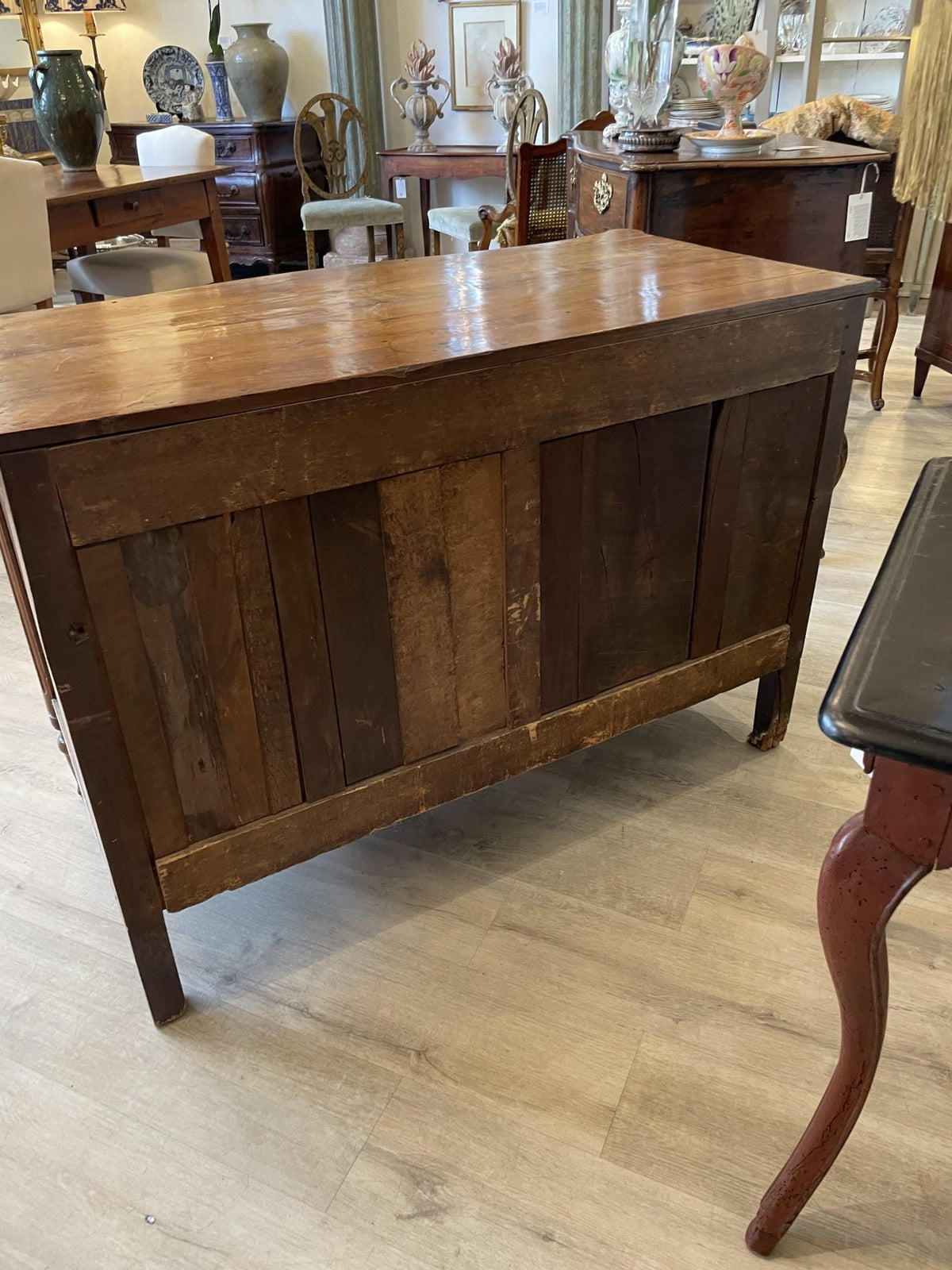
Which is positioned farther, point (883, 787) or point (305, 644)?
point (305, 644)

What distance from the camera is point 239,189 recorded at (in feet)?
15.5

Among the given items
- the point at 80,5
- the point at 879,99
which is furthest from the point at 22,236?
the point at 80,5

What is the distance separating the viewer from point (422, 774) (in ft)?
4.27

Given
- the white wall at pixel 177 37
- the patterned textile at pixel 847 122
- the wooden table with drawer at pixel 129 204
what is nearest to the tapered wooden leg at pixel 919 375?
the patterned textile at pixel 847 122

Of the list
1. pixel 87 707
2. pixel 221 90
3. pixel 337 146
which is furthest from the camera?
pixel 221 90

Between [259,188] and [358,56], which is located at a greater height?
[358,56]

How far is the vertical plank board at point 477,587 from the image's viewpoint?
3.80ft

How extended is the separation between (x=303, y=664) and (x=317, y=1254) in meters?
0.62

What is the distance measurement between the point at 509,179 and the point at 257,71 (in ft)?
5.18

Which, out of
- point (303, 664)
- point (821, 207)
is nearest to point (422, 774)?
point (303, 664)

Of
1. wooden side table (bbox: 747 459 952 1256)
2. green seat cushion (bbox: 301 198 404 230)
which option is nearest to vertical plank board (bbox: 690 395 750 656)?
wooden side table (bbox: 747 459 952 1256)

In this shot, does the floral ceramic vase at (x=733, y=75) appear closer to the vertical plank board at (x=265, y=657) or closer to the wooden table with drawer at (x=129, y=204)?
the wooden table with drawer at (x=129, y=204)

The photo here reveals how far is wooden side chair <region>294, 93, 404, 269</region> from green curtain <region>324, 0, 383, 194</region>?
0.30ft

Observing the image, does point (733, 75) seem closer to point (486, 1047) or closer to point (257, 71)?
point (486, 1047)
